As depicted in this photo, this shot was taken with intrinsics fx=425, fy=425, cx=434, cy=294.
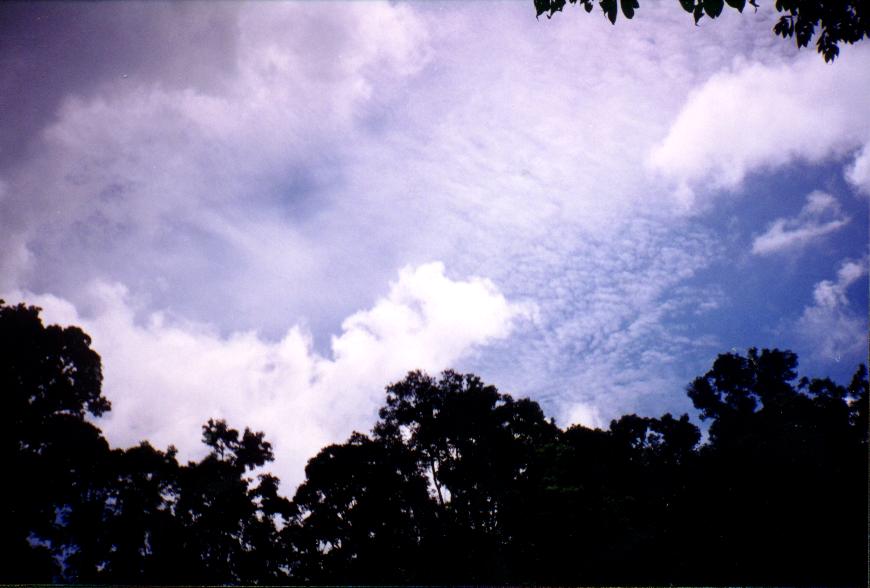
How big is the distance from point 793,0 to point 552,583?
34.2 m

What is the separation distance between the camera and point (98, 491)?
30578mm

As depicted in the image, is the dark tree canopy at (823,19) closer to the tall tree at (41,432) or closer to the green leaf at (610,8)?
the green leaf at (610,8)

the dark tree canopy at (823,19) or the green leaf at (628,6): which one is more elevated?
the dark tree canopy at (823,19)

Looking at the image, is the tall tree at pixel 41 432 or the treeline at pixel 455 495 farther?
the tall tree at pixel 41 432

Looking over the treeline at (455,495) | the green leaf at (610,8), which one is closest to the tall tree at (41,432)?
the treeline at (455,495)

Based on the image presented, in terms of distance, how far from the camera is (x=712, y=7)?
372 centimetres

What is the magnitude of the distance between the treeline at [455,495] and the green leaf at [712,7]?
69.2 ft

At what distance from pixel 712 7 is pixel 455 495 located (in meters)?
41.1

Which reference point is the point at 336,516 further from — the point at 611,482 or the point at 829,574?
the point at 829,574

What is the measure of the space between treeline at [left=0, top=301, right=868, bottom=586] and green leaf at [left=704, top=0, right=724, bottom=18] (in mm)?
21097

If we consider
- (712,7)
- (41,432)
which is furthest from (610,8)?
(41,432)

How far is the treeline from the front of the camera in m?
18.5

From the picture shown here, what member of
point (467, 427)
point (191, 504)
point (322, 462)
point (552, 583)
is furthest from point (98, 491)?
point (552, 583)

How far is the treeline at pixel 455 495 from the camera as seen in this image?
18500 mm
